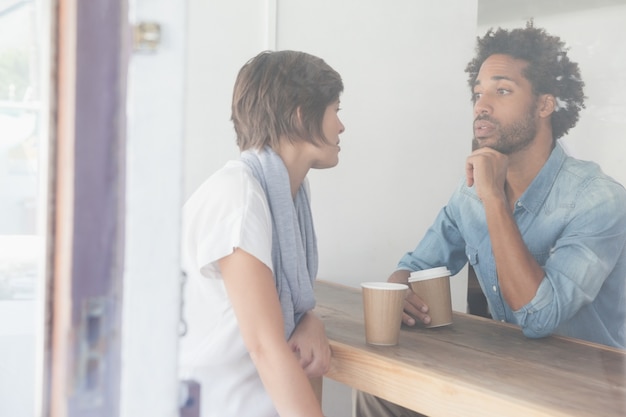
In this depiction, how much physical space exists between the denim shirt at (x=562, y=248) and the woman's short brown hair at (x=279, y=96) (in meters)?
0.59

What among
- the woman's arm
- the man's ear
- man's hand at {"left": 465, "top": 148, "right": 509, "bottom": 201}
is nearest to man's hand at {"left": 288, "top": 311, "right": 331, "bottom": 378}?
the woman's arm

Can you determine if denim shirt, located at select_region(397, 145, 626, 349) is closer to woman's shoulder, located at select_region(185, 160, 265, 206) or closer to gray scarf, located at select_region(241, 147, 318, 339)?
gray scarf, located at select_region(241, 147, 318, 339)

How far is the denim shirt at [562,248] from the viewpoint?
4.75 ft

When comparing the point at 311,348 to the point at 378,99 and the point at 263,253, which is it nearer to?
the point at 263,253

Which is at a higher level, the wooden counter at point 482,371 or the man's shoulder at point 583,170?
the man's shoulder at point 583,170

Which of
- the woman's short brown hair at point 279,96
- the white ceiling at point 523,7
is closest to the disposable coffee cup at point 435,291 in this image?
the woman's short brown hair at point 279,96

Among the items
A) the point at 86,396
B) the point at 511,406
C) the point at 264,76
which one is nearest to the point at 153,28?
the point at 86,396

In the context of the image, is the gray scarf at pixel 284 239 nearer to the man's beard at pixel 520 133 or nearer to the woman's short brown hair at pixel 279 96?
the woman's short brown hair at pixel 279 96

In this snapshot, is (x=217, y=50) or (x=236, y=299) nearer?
(x=236, y=299)

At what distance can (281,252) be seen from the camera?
1204mm

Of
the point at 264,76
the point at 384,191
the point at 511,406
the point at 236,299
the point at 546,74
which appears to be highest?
the point at 546,74

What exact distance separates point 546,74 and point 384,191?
0.58 meters

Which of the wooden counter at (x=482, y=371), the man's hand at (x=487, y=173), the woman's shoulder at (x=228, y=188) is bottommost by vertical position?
the wooden counter at (x=482, y=371)

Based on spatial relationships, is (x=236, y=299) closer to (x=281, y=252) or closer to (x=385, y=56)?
(x=281, y=252)
